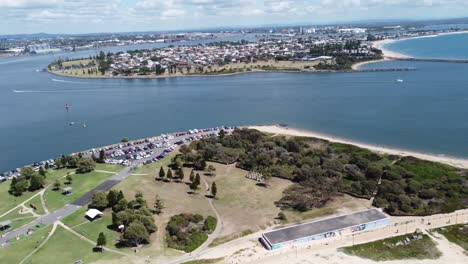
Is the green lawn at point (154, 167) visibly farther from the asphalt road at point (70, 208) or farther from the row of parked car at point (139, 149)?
the asphalt road at point (70, 208)

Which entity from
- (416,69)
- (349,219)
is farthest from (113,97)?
(416,69)

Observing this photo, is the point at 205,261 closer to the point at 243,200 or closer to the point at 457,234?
the point at 243,200

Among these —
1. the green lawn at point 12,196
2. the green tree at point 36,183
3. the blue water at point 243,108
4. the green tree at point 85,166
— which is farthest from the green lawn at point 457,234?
the green lawn at point 12,196

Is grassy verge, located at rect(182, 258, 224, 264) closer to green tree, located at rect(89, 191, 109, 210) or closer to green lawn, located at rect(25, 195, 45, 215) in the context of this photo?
green tree, located at rect(89, 191, 109, 210)

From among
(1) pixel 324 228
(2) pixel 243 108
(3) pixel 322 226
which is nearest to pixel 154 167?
(3) pixel 322 226

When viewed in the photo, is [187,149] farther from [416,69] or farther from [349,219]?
[416,69]
